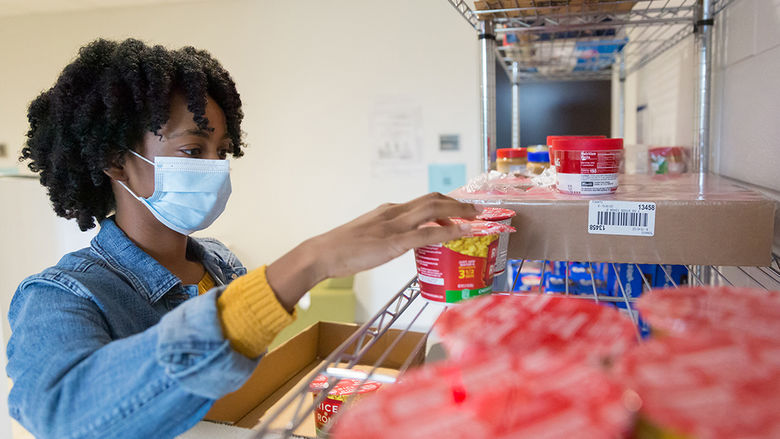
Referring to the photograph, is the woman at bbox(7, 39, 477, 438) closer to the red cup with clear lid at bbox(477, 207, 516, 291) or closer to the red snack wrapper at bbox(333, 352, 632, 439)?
the red cup with clear lid at bbox(477, 207, 516, 291)

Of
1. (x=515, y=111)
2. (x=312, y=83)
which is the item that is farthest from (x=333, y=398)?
(x=312, y=83)

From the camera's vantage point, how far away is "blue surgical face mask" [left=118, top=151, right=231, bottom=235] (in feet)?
4.11

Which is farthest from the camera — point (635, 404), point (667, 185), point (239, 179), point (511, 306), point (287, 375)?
point (239, 179)

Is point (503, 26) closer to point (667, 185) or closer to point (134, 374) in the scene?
point (667, 185)

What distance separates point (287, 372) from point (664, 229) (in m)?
1.10

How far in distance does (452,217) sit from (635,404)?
44cm

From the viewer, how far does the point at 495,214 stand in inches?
33.1

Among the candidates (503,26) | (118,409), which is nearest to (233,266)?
(118,409)

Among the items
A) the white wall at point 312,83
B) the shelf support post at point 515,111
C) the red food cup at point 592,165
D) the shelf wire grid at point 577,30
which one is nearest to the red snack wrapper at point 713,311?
the red food cup at point 592,165

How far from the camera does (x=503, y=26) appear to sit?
1534 mm

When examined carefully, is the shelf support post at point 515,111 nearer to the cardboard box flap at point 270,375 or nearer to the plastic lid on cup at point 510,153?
the plastic lid on cup at point 510,153

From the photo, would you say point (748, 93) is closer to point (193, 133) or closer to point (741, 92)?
point (741, 92)

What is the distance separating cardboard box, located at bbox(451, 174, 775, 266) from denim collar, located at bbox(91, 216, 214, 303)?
0.72m

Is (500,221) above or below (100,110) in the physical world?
below
